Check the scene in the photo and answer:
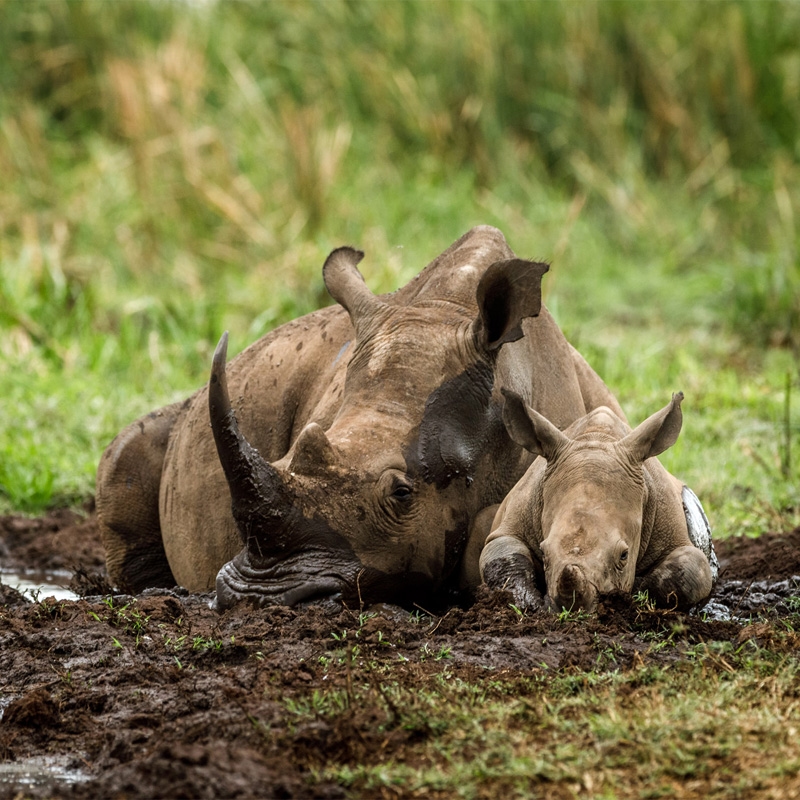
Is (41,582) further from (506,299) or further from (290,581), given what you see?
(506,299)

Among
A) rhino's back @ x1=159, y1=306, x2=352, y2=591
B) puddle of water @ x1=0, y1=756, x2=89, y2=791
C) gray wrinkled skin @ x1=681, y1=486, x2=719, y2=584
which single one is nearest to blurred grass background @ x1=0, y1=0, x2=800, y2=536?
rhino's back @ x1=159, y1=306, x2=352, y2=591

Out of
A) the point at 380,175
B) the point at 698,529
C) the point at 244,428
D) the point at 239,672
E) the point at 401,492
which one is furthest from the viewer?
the point at 380,175

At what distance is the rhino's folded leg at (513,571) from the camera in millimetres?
4742

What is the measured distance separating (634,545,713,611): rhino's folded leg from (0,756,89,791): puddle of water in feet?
6.73

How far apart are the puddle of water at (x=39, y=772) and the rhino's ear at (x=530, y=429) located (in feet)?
6.42

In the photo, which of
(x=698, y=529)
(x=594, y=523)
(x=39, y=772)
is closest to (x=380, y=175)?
(x=698, y=529)

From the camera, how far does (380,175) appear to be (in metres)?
13.8

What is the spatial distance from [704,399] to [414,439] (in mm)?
4330

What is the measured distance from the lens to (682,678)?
3.95m

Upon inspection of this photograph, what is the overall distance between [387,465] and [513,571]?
0.56 m

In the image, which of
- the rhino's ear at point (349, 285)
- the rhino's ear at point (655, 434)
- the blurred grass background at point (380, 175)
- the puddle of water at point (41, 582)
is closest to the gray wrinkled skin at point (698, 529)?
the rhino's ear at point (655, 434)

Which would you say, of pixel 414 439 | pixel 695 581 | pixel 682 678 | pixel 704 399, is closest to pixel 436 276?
pixel 414 439

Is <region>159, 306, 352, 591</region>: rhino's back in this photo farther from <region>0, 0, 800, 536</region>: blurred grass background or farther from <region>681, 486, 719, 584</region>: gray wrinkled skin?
<region>0, 0, 800, 536</region>: blurred grass background

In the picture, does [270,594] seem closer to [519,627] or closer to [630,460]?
A: [519,627]
